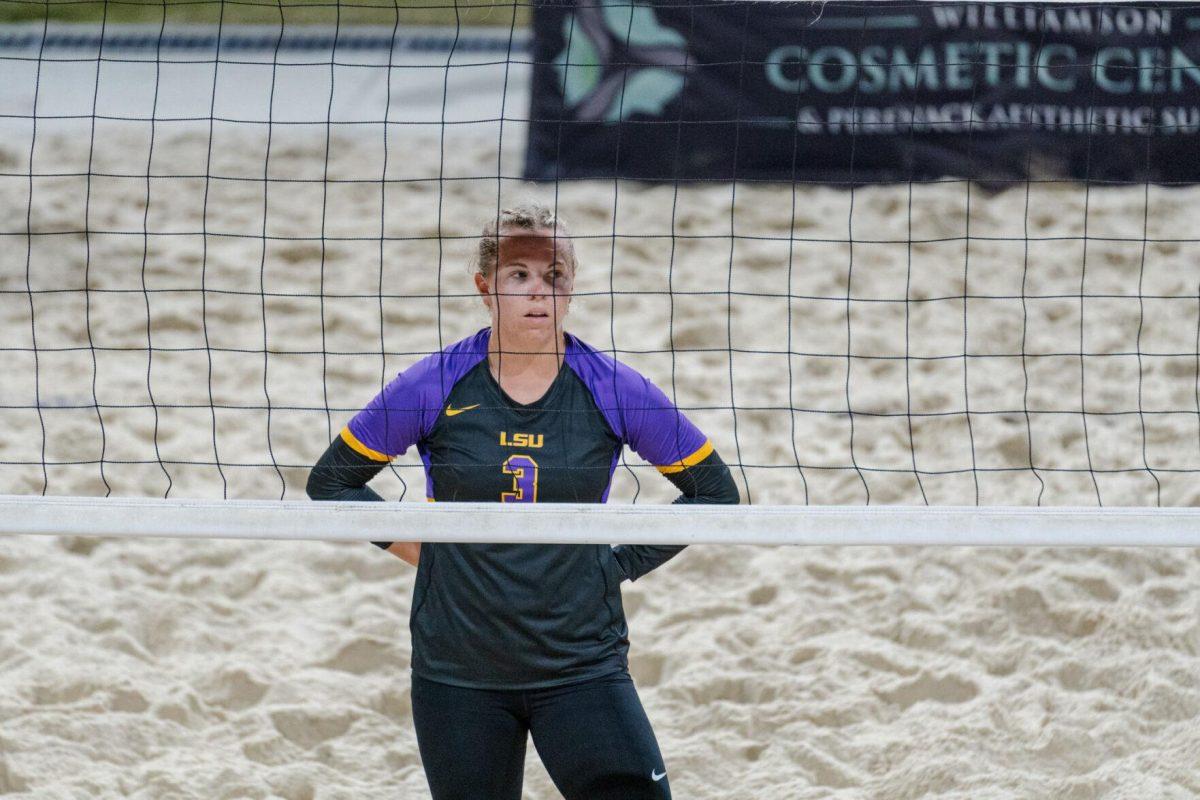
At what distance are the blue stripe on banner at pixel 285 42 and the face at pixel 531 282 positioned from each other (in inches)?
186

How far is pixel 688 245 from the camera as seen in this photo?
6.12 metres

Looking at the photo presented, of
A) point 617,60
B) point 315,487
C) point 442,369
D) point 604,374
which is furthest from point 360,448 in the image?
point 617,60

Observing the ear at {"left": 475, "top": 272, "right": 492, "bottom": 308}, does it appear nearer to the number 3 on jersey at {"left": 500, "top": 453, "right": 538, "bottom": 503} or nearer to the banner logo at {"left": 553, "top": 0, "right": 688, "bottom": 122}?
the number 3 on jersey at {"left": 500, "top": 453, "right": 538, "bottom": 503}

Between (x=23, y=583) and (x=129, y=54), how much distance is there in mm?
3863

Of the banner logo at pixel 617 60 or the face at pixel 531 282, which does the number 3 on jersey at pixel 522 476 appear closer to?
the face at pixel 531 282

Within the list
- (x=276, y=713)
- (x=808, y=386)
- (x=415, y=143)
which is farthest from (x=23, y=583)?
(x=415, y=143)

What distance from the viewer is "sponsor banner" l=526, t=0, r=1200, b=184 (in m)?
5.97

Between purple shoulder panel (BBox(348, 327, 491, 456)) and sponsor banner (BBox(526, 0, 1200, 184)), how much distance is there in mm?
3633

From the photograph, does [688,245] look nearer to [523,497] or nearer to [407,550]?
[407,550]

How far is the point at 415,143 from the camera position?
6953mm

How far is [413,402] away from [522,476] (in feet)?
0.75

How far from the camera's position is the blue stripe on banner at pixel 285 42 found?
7.05 m

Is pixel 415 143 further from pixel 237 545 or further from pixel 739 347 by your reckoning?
pixel 237 545

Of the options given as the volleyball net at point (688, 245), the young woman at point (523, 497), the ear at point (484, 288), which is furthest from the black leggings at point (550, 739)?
the volleyball net at point (688, 245)
